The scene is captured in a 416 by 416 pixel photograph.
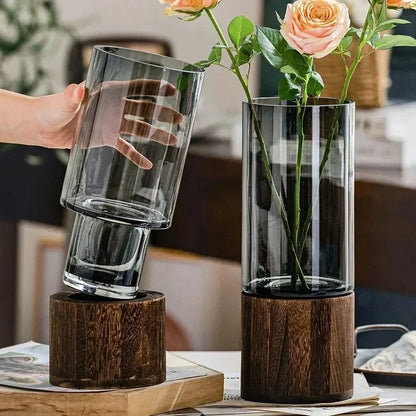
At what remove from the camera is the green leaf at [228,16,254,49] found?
118 centimetres

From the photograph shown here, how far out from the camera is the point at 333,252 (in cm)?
120

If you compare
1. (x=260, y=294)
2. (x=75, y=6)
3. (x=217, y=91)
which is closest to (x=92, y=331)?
(x=260, y=294)

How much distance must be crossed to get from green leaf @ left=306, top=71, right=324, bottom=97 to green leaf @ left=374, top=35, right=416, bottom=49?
80 millimetres

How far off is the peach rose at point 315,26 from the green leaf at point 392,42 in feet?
0.24

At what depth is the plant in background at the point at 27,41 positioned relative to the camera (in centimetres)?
286

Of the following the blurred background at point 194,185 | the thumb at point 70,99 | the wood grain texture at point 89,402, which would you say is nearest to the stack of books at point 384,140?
the blurred background at point 194,185

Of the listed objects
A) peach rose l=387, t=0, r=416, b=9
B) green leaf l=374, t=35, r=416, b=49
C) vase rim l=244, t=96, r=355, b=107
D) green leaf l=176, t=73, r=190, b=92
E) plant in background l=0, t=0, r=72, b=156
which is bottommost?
vase rim l=244, t=96, r=355, b=107

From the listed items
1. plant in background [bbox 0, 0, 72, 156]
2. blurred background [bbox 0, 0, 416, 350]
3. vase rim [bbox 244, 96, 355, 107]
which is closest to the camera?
vase rim [bbox 244, 96, 355, 107]

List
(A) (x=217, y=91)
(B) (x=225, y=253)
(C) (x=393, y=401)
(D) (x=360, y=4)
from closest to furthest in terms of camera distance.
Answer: (C) (x=393, y=401), (D) (x=360, y=4), (B) (x=225, y=253), (A) (x=217, y=91)

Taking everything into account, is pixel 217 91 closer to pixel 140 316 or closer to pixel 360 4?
pixel 360 4

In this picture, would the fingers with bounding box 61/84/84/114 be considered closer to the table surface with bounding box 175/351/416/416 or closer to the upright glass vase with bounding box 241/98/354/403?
the upright glass vase with bounding box 241/98/354/403

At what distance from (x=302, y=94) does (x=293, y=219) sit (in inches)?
5.8

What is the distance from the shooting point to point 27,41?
288 centimetres

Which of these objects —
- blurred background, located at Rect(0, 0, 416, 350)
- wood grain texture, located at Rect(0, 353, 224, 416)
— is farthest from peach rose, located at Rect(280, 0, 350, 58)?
→ blurred background, located at Rect(0, 0, 416, 350)
